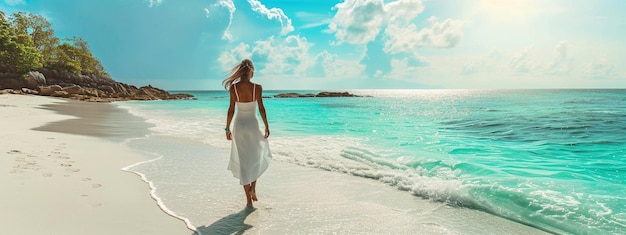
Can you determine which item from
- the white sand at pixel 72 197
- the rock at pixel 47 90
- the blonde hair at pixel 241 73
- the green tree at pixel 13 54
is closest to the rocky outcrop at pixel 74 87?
the rock at pixel 47 90

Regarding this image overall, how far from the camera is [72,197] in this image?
15.4ft

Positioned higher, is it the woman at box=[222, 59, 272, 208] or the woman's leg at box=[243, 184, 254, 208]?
the woman at box=[222, 59, 272, 208]

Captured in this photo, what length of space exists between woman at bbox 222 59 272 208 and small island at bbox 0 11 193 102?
45733mm

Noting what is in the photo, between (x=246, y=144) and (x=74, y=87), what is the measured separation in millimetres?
55234

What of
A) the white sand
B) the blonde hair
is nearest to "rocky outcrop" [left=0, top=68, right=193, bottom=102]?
the white sand

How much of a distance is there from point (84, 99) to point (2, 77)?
1535cm

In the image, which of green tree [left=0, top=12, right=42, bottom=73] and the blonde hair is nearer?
the blonde hair

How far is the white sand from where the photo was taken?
384 cm

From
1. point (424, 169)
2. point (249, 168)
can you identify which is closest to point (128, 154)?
point (249, 168)

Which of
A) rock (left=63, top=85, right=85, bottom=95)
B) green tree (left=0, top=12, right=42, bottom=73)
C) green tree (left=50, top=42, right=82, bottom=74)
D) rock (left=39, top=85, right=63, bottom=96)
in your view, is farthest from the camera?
green tree (left=50, top=42, right=82, bottom=74)

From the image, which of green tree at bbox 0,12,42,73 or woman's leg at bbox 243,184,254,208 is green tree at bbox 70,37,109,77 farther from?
woman's leg at bbox 243,184,254,208

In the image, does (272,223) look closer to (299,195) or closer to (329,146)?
(299,195)

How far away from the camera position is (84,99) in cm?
4709

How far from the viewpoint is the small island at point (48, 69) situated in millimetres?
50438
